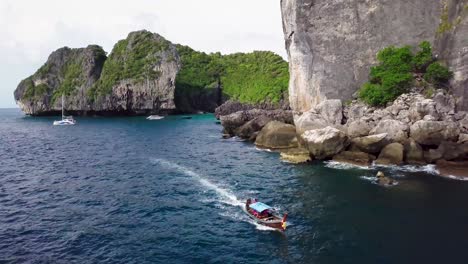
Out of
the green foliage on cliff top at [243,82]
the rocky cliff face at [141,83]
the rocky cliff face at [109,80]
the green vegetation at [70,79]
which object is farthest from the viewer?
the green vegetation at [70,79]

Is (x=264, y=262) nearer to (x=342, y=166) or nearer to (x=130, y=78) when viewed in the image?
(x=342, y=166)

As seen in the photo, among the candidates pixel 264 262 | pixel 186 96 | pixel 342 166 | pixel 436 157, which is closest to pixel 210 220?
pixel 264 262

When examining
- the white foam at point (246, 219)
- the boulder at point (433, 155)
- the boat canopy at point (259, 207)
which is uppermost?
the boulder at point (433, 155)

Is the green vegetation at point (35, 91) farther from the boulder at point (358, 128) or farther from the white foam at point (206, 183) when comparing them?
the boulder at point (358, 128)

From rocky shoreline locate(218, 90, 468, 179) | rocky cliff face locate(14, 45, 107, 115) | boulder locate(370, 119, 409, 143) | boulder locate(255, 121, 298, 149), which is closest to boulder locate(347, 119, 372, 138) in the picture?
rocky shoreline locate(218, 90, 468, 179)

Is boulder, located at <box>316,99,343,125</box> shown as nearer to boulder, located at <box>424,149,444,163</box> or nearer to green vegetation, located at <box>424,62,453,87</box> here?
green vegetation, located at <box>424,62,453,87</box>

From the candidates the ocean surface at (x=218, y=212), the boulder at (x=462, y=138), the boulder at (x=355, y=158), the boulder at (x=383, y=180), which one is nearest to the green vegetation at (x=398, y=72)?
the boulder at (x=462, y=138)
